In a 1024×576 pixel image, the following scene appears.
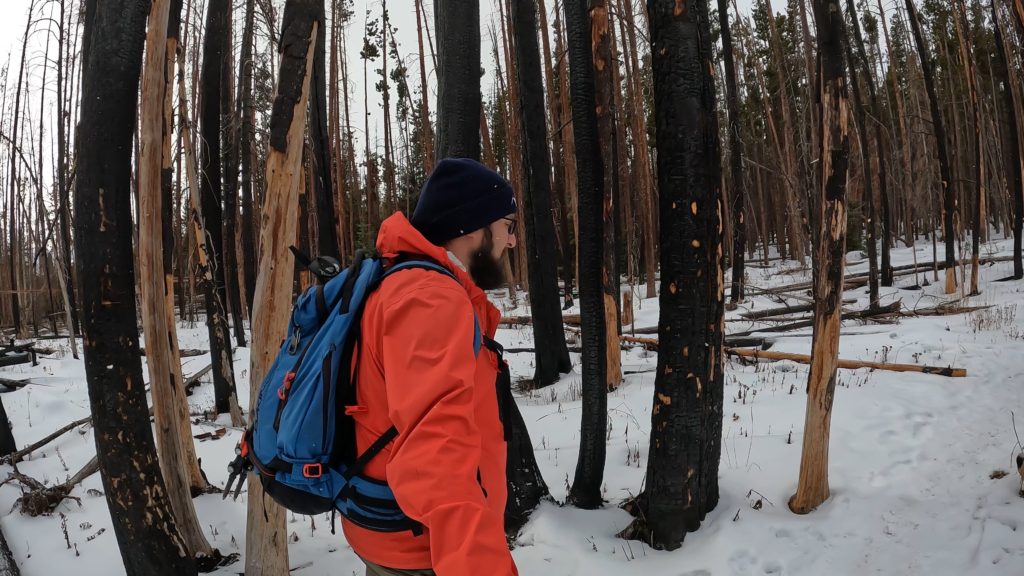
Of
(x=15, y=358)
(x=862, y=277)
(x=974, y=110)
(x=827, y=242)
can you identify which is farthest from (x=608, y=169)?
(x=15, y=358)

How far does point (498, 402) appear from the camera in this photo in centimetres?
162

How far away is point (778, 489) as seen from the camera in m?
4.09

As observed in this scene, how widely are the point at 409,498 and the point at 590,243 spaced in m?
3.20

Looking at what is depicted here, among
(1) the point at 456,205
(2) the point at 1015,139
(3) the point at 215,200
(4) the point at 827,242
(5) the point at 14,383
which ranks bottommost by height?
(5) the point at 14,383

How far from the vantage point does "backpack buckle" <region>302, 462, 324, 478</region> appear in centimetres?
141

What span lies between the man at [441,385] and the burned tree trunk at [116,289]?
2104 millimetres

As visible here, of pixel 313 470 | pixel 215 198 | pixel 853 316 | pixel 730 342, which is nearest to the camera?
pixel 313 470

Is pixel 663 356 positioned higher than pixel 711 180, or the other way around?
pixel 711 180

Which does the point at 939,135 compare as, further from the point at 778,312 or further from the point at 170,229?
the point at 170,229

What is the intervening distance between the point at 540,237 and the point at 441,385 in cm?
696

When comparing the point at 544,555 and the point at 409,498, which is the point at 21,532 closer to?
the point at 544,555

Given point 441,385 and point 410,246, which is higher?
point 410,246

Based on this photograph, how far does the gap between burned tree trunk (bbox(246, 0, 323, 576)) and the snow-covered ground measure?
1743 millimetres

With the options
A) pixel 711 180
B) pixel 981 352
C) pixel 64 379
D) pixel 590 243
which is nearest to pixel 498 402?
pixel 711 180
